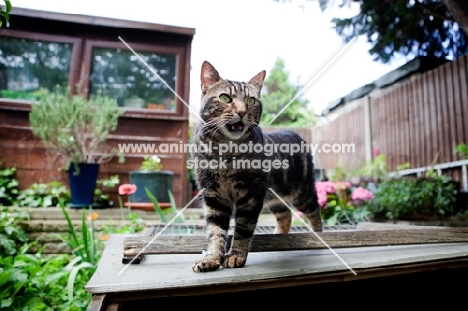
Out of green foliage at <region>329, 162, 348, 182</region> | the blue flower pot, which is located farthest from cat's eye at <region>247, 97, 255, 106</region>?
green foliage at <region>329, 162, 348, 182</region>

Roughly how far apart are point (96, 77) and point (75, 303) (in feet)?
8.57

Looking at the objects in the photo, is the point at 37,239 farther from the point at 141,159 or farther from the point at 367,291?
the point at 367,291

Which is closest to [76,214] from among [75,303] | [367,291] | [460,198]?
[75,303]

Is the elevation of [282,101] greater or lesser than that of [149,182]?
greater

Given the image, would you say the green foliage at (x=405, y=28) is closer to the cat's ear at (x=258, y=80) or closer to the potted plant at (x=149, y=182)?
the cat's ear at (x=258, y=80)

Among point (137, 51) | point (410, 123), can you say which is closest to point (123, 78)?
point (137, 51)

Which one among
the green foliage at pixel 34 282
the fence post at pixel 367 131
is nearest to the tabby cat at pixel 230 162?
the green foliage at pixel 34 282

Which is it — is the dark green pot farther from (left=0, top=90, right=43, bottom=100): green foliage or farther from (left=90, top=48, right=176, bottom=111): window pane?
(left=0, top=90, right=43, bottom=100): green foliage

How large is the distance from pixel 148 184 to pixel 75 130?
2.85 feet

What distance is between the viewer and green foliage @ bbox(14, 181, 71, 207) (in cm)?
309

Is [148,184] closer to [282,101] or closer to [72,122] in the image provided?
[72,122]

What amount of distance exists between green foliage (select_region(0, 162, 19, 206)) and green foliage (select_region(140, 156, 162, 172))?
1208 millimetres

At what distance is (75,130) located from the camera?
10.6ft

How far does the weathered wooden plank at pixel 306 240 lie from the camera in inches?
50.6
